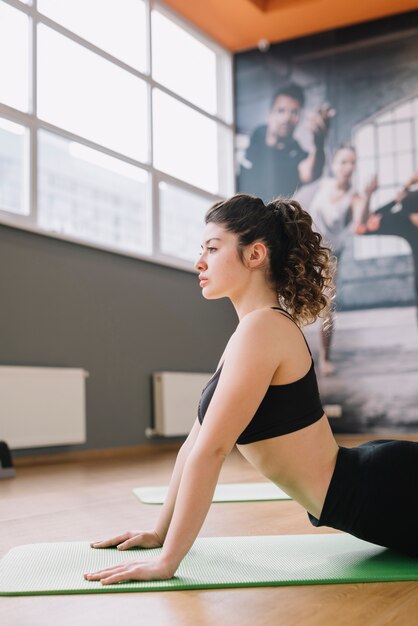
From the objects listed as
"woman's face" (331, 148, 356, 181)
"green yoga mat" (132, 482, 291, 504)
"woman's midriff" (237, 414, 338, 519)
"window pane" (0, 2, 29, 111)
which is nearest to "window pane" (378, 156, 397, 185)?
"woman's face" (331, 148, 356, 181)

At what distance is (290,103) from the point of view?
6090 millimetres

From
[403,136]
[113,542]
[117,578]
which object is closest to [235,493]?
[113,542]

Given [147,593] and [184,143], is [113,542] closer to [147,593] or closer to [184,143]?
[147,593]

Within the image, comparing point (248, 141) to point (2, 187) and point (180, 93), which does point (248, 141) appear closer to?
point (180, 93)

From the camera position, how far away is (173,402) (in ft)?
16.8

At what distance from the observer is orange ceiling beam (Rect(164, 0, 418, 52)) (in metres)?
5.57

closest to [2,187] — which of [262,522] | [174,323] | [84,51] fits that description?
[84,51]

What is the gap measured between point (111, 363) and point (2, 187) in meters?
1.28

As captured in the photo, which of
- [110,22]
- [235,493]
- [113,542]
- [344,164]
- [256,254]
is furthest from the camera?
[344,164]

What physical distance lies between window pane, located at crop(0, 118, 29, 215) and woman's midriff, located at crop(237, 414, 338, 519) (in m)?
2.94

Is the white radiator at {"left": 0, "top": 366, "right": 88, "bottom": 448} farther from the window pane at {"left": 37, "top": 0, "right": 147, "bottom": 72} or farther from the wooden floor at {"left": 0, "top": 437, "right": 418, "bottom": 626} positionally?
the window pane at {"left": 37, "top": 0, "right": 147, "bottom": 72}

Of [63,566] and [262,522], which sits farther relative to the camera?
[262,522]

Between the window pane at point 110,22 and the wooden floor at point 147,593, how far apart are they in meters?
2.62

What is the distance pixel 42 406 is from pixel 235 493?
1678mm
